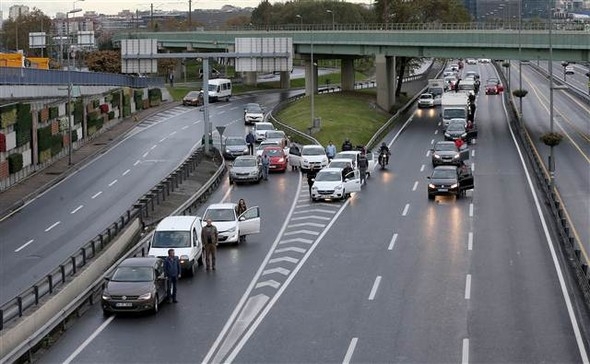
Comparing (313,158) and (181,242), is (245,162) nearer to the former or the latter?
(313,158)

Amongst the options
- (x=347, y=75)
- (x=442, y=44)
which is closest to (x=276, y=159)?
(x=442, y=44)

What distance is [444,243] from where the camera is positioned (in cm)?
3794

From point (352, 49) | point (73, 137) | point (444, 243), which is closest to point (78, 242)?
point (444, 243)

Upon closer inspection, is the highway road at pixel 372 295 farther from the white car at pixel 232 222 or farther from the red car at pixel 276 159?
the red car at pixel 276 159

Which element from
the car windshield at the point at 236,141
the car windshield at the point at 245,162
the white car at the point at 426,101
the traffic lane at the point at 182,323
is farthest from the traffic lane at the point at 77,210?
the white car at the point at 426,101

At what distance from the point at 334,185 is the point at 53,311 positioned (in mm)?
22670

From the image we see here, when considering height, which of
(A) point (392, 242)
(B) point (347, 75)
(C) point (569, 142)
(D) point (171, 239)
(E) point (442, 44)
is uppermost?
(E) point (442, 44)

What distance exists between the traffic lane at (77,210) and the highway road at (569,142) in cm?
1882

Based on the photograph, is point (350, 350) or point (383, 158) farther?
point (383, 158)

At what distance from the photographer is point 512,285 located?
→ 103 feet

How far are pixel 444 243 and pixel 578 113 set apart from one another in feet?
188

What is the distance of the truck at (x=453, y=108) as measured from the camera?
77188mm

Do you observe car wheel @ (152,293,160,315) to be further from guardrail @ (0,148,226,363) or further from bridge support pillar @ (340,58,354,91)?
bridge support pillar @ (340,58,354,91)

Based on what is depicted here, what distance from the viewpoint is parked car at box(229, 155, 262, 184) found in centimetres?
5372
